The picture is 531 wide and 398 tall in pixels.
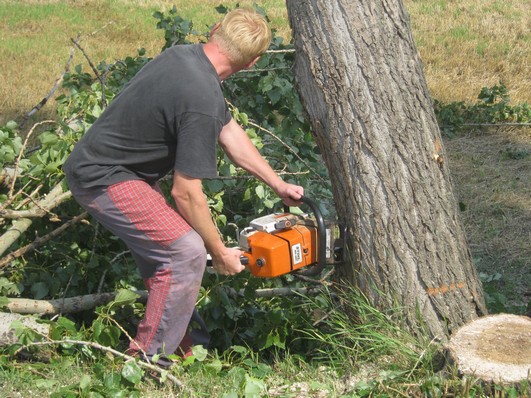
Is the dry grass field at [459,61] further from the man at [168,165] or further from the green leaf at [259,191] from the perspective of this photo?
the man at [168,165]

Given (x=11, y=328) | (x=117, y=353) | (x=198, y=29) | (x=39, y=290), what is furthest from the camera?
(x=198, y=29)

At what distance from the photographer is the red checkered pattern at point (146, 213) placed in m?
3.77

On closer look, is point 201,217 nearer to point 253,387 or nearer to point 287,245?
point 287,245

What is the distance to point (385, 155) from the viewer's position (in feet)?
12.2

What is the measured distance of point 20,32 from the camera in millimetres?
12766

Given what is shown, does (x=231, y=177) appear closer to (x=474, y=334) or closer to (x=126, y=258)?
(x=126, y=258)

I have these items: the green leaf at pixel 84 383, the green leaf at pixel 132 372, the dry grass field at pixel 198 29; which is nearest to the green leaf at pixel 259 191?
the green leaf at pixel 132 372

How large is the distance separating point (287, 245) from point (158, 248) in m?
0.60

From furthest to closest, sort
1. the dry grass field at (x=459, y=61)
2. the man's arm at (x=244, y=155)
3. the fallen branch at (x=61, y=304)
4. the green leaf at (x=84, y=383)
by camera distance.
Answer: the dry grass field at (x=459, y=61) < the fallen branch at (x=61, y=304) < the man's arm at (x=244, y=155) < the green leaf at (x=84, y=383)

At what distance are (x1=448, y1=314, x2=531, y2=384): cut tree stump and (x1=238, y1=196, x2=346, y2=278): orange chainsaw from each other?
2.30 feet

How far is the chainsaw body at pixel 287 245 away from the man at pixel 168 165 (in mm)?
113

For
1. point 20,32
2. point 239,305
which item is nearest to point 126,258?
point 239,305

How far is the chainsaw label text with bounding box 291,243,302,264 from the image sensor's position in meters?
3.83

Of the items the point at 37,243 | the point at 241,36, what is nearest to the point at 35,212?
the point at 37,243
